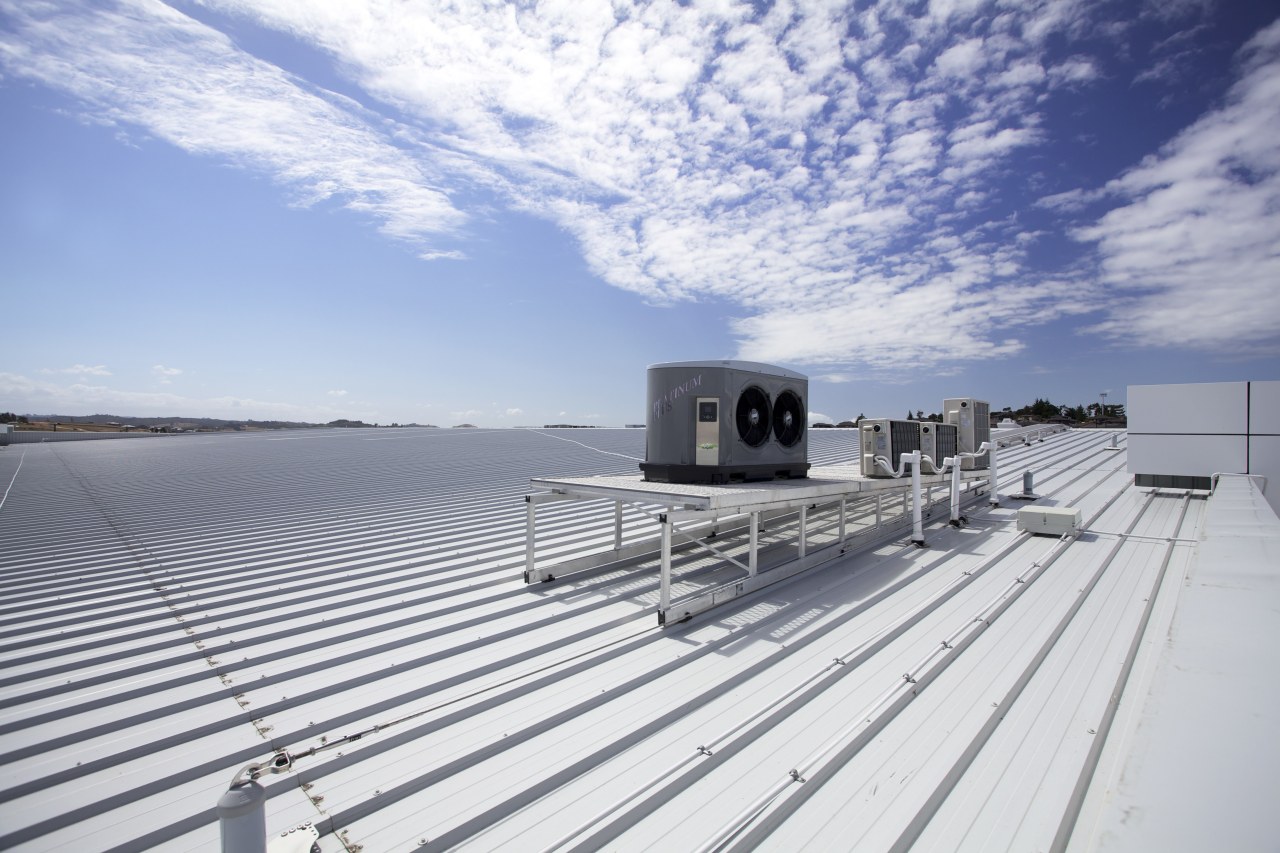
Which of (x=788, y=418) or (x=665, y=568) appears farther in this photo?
(x=788, y=418)

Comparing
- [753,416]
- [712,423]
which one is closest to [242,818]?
[712,423]

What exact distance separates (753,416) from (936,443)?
15.0 feet

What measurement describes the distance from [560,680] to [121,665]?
132 inches

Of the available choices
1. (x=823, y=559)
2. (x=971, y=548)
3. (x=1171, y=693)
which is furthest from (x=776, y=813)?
(x=971, y=548)

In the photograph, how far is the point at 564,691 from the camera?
4082 millimetres

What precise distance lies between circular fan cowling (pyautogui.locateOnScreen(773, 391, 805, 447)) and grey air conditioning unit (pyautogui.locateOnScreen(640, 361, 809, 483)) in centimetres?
19

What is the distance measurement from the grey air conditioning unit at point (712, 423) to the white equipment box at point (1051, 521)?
12.8 feet

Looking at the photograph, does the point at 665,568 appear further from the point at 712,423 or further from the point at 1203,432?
the point at 1203,432

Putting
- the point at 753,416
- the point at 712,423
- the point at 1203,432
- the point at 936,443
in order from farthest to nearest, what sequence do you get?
the point at 1203,432 < the point at 936,443 < the point at 753,416 < the point at 712,423

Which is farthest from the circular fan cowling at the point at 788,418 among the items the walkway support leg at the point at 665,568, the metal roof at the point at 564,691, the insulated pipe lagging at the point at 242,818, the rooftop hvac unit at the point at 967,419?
the insulated pipe lagging at the point at 242,818

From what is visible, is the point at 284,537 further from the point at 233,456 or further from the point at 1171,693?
the point at 233,456

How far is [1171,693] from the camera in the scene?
245 centimetres

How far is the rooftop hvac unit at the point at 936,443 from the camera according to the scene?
9438mm

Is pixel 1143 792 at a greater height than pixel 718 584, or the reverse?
pixel 1143 792
